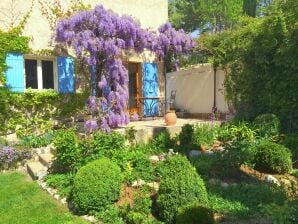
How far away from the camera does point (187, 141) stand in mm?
8555

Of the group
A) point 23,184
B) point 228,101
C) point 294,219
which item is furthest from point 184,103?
point 294,219

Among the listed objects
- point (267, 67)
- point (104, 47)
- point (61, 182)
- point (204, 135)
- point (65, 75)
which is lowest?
point (61, 182)

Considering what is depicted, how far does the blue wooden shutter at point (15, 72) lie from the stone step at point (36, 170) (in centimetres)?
274

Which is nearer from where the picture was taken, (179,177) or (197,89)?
(179,177)

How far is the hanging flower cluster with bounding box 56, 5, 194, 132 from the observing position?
9828 millimetres

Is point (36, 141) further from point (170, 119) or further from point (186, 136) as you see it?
point (186, 136)

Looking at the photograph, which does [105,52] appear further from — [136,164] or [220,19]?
[220,19]

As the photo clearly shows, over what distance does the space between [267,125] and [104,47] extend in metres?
4.85

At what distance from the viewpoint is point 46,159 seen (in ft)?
26.6

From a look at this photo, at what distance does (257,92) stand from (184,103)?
501 centimetres

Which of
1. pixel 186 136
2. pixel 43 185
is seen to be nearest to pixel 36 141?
pixel 43 185

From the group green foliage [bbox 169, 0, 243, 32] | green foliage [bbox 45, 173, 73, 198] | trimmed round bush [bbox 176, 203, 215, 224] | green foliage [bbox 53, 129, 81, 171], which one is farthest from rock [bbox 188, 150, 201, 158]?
green foliage [bbox 169, 0, 243, 32]

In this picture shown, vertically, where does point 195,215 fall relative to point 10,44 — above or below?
below

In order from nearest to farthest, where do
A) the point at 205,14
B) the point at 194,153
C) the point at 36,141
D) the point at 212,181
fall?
1. the point at 212,181
2. the point at 194,153
3. the point at 36,141
4. the point at 205,14
